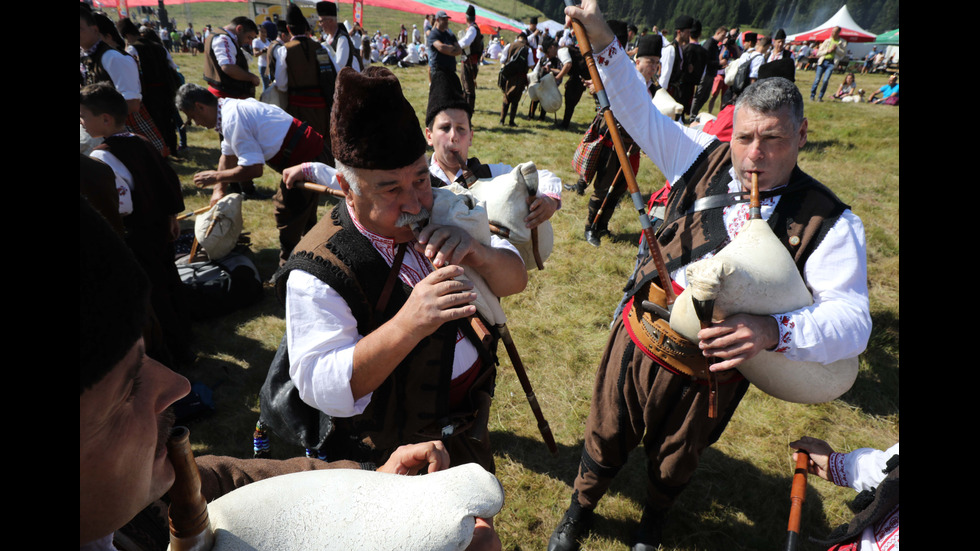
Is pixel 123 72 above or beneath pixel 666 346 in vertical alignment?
above

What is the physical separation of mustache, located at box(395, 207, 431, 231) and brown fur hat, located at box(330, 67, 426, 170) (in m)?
0.16

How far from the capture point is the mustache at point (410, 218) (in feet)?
5.04

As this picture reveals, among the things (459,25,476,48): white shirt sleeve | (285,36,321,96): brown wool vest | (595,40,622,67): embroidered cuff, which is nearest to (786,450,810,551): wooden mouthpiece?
(595,40,622,67): embroidered cuff

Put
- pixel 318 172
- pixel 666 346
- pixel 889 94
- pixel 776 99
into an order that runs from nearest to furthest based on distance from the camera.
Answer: pixel 776 99
pixel 666 346
pixel 318 172
pixel 889 94

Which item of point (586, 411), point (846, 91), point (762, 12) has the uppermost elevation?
point (762, 12)

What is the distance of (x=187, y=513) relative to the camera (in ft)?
2.18

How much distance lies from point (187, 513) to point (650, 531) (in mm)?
2511

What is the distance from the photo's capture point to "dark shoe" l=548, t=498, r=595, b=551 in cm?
257

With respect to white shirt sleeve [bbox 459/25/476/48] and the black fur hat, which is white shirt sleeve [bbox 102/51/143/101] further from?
white shirt sleeve [bbox 459/25/476/48]

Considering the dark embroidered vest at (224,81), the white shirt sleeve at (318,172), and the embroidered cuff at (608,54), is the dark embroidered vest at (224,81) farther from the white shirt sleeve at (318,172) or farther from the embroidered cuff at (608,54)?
the embroidered cuff at (608,54)

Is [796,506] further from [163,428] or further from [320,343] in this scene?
[163,428]

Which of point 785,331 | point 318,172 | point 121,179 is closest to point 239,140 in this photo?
point 121,179

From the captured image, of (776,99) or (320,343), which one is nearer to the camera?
(320,343)

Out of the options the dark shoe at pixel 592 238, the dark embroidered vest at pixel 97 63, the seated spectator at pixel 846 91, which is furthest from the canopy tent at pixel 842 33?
the dark embroidered vest at pixel 97 63
